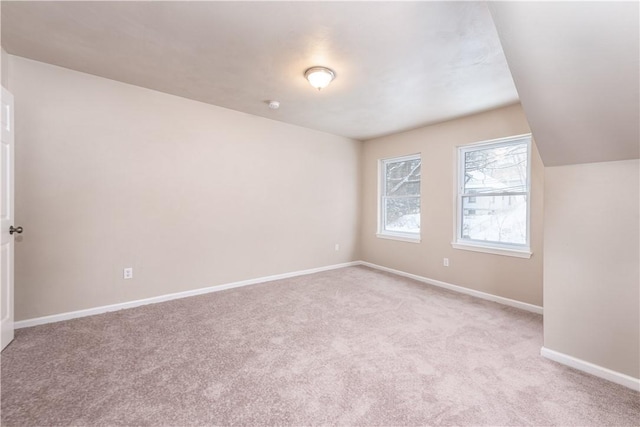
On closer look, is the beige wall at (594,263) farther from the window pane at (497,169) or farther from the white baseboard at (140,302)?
the white baseboard at (140,302)

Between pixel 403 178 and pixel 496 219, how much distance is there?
1.62 metres

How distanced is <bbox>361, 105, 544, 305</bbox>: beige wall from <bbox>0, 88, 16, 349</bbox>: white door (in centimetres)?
460

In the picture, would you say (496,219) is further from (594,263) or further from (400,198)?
(594,263)

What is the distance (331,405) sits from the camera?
1.63 meters

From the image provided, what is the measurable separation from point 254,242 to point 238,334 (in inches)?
67.2

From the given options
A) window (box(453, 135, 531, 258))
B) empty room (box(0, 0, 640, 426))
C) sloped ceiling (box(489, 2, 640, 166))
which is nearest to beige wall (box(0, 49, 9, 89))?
empty room (box(0, 0, 640, 426))

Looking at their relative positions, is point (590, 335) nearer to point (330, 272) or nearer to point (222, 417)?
point (222, 417)

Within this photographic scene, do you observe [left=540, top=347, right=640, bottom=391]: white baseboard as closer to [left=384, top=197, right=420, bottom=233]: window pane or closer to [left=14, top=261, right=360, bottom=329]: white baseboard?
[left=384, top=197, right=420, bottom=233]: window pane

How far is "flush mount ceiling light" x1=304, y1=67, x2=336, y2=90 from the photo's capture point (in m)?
2.54

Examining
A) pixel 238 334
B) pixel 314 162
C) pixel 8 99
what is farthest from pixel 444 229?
pixel 8 99

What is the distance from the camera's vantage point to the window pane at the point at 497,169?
3.34m

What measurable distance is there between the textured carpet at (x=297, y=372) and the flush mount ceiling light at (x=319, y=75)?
7.74ft

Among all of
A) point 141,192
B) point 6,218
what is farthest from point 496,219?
point 6,218

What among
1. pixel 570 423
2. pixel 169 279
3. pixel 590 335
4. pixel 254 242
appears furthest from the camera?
pixel 254 242
